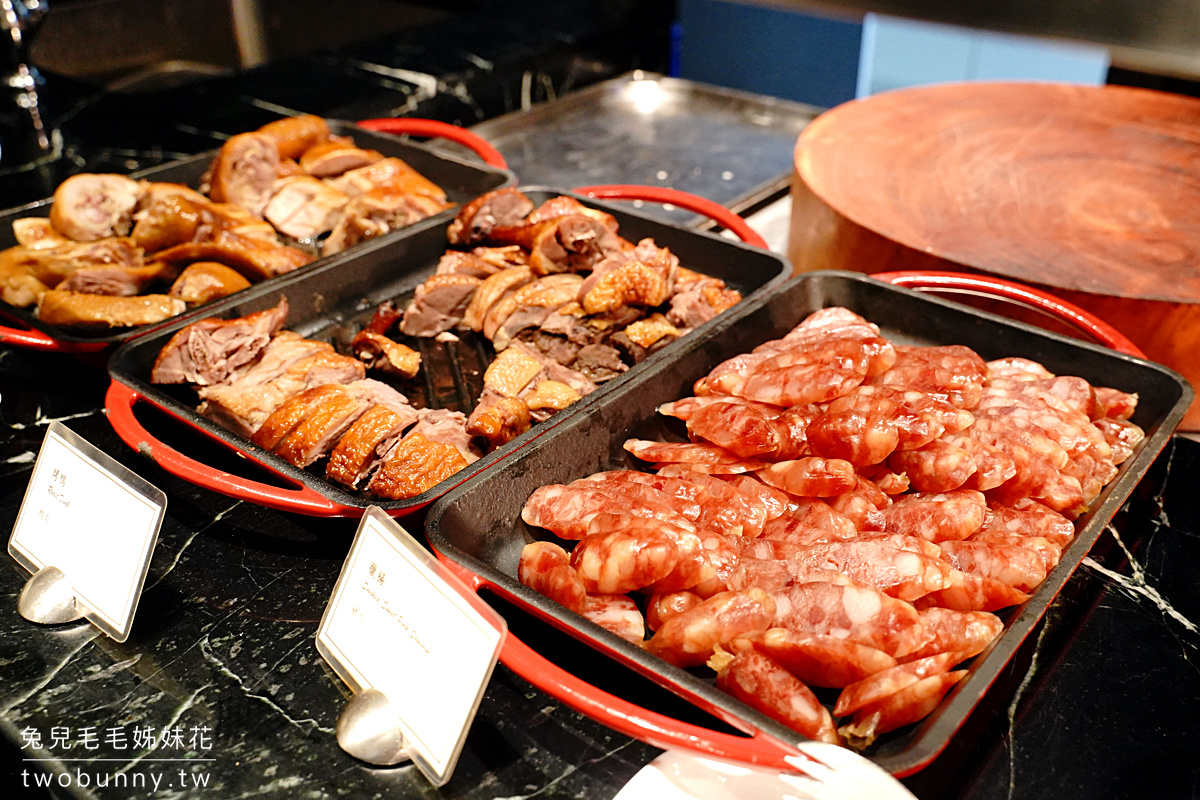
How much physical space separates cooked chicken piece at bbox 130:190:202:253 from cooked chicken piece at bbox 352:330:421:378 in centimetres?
79

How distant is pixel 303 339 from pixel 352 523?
2.05 ft

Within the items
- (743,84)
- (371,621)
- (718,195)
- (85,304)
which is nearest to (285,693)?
Answer: (371,621)

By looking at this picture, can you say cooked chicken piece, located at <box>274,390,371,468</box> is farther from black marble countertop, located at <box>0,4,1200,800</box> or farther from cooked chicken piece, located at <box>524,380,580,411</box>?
cooked chicken piece, located at <box>524,380,580,411</box>

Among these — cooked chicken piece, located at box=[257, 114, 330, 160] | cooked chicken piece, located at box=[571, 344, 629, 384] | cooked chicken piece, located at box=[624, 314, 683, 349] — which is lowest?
cooked chicken piece, located at box=[571, 344, 629, 384]

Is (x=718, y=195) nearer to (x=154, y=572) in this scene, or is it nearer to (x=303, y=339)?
(x=303, y=339)

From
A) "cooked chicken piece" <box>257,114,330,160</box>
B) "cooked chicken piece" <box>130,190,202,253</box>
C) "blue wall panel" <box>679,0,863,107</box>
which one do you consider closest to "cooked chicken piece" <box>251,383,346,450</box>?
"cooked chicken piece" <box>130,190,202,253</box>

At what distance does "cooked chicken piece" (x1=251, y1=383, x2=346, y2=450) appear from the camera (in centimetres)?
183

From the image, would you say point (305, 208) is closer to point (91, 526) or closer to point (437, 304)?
point (437, 304)

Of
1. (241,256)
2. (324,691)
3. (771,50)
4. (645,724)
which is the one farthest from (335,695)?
(771,50)

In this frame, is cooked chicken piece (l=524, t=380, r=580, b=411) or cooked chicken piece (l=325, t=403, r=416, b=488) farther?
cooked chicken piece (l=524, t=380, r=580, b=411)

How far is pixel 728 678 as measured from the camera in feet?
4.05

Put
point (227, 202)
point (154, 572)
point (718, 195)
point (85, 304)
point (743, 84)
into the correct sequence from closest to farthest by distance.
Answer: point (154, 572) → point (85, 304) → point (227, 202) → point (718, 195) → point (743, 84)

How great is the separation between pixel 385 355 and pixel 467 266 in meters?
0.41

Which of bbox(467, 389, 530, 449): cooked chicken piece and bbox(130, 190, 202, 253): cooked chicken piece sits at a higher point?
bbox(130, 190, 202, 253): cooked chicken piece
